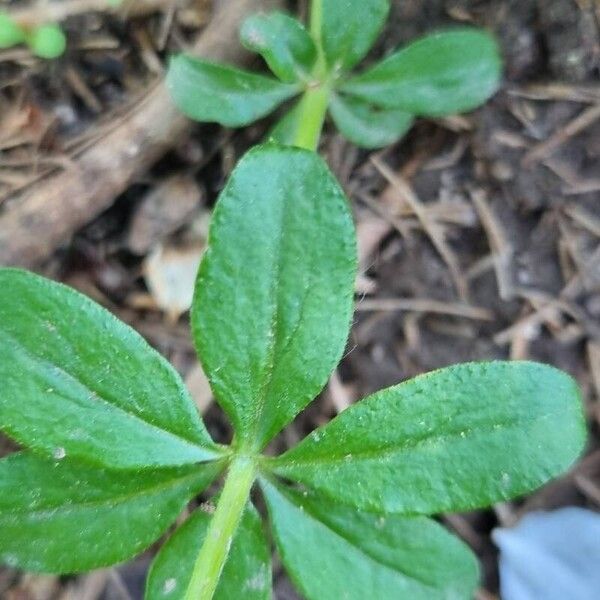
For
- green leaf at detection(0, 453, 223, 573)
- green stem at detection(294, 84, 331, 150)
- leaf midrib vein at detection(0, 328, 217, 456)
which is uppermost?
leaf midrib vein at detection(0, 328, 217, 456)

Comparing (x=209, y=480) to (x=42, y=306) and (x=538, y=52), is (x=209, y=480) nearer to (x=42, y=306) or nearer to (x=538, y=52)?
(x=42, y=306)

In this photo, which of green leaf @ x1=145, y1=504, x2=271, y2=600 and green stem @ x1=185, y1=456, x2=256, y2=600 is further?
green leaf @ x1=145, y1=504, x2=271, y2=600

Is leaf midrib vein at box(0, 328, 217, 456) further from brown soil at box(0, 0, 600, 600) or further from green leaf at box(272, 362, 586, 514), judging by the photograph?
brown soil at box(0, 0, 600, 600)

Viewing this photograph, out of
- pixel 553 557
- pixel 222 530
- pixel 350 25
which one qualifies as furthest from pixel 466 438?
pixel 350 25

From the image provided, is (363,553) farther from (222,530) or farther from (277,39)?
(277,39)

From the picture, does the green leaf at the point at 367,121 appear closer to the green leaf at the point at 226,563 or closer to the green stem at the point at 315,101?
the green stem at the point at 315,101

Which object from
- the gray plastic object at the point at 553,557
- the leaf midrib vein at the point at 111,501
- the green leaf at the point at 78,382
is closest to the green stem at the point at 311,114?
the green leaf at the point at 78,382

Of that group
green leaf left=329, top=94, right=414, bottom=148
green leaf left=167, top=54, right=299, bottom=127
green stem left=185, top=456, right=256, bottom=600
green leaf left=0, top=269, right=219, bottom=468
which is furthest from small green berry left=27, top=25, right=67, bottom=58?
green stem left=185, top=456, right=256, bottom=600

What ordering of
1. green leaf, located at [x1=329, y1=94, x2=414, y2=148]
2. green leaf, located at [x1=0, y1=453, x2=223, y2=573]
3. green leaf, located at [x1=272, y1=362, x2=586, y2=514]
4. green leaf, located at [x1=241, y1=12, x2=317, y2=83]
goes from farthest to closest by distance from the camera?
green leaf, located at [x1=329, y1=94, x2=414, y2=148]
green leaf, located at [x1=241, y1=12, x2=317, y2=83]
green leaf, located at [x1=0, y1=453, x2=223, y2=573]
green leaf, located at [x1=272, y1=362, x2=586, y2=514]
